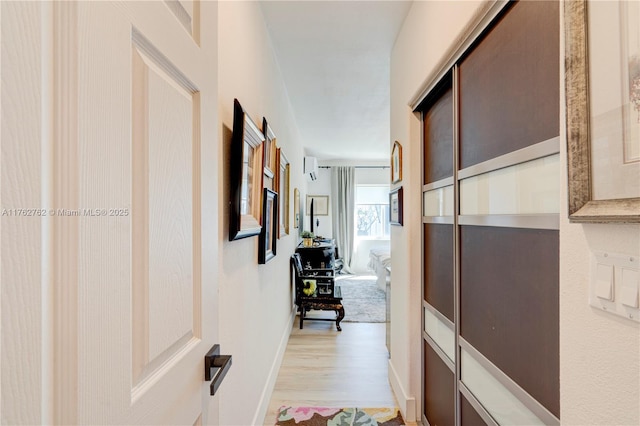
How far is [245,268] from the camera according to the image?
62.2 inches

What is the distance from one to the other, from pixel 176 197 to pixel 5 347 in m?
0.37

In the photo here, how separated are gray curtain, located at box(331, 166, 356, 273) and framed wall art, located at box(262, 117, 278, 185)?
5.20m

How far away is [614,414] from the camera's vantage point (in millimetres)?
583

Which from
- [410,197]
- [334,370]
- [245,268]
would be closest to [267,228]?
[245,268]

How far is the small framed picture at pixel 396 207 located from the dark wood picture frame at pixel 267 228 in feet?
2.97

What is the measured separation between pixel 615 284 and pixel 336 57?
8.12ft

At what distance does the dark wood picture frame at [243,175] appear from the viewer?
1.28 meters

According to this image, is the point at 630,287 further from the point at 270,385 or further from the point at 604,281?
the point at 270,385

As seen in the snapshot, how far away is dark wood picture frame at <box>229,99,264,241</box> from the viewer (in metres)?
1.28

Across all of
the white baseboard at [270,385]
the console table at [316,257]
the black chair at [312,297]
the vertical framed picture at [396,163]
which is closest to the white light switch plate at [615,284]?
the vertical framed picture at [396,163]

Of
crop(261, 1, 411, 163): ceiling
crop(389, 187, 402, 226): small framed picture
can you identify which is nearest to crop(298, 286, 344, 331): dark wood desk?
crop(389, 187, 402, 226): small framed picture

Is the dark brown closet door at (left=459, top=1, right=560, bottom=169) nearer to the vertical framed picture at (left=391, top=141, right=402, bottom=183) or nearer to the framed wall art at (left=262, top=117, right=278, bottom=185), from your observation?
the vertical framed picture at (left=391, top=141, right=402, bottom=183)

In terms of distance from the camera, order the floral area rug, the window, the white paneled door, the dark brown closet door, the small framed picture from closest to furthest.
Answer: the white paneled door → the dark brown closet door → the floral area rug → the small framed picture → the window

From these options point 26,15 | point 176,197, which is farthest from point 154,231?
point 26,15
